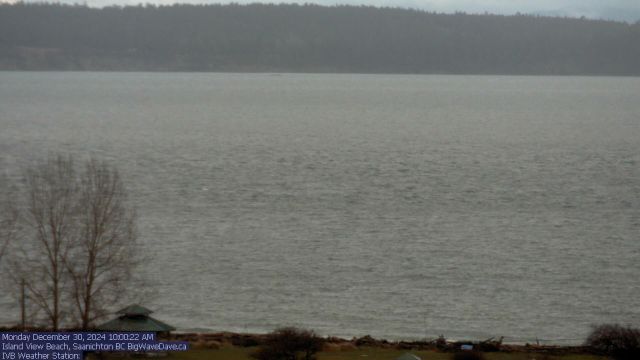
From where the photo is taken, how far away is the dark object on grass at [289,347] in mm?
20922

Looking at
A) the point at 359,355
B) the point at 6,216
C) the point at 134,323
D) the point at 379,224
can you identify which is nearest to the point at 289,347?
the point at 359,355

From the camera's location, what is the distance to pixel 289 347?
21125 millimetres

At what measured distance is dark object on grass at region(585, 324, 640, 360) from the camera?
2209 cm

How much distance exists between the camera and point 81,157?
5975 cm

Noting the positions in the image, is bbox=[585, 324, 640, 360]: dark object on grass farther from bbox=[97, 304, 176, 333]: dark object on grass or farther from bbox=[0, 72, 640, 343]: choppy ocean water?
bbox=[97, 304, 176, 333]: dark object on grass

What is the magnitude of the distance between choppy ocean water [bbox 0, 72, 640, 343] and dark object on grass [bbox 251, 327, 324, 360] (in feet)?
17.3

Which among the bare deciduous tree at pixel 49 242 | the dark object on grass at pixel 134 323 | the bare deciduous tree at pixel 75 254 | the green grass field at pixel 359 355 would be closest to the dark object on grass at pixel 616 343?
the green grass field at pixel 359 355

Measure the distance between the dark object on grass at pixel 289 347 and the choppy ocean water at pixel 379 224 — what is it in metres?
5.27

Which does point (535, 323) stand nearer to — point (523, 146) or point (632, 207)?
point (632, 207)

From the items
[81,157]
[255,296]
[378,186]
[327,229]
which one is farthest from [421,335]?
[81,157]

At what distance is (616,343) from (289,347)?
721 cm

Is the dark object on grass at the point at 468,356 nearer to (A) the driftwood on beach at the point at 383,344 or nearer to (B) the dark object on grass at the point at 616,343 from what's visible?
(A) the driftwood on beach at the point at 383,344

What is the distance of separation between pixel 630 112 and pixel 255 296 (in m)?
93.3

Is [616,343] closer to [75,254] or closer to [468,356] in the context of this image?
[468,356]
